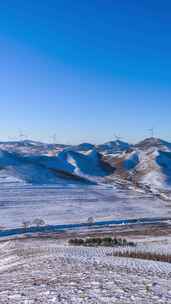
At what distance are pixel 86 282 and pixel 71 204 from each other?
46.0 meters

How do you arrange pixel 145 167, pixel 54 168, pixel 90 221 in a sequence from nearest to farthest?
pixel 90 221 < pixel 54 168 < pixel 145 167

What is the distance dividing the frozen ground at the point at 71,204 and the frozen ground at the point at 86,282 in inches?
1131

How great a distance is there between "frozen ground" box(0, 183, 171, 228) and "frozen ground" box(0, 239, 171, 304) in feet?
94.2

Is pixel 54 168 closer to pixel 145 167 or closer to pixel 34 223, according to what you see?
pixel 145 167

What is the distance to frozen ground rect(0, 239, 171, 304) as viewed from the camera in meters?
9.48

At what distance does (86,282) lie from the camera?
36.4 feet

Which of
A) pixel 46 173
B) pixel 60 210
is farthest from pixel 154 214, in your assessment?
pixel 46 173

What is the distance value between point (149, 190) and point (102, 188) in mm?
9265

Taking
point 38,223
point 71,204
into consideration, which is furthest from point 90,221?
point 71,204

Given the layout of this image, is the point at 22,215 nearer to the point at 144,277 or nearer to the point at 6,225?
the point at 6,225

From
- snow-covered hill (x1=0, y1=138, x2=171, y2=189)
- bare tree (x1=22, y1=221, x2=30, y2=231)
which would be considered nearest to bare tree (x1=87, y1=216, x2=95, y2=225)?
bare tree (x1=22, y1=221, x2=30, y2=231)

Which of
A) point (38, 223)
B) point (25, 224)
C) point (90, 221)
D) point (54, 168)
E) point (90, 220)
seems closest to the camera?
point (25, 224)

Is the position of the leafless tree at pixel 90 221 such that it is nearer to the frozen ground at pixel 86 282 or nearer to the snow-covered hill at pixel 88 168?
the snow-covered hill at pixel 88 168

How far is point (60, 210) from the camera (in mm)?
52500
